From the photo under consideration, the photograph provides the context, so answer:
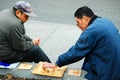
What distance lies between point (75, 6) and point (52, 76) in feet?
23.2

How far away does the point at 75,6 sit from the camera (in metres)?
10.8

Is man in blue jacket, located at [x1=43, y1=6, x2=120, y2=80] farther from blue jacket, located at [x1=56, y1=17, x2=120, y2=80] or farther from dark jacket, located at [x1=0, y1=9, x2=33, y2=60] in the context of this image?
dark jacket, located at [x1=0, y1=9, x2=33, y2=60]

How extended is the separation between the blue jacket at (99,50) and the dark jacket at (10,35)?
0.80 meters

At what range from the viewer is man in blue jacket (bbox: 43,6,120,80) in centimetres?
376

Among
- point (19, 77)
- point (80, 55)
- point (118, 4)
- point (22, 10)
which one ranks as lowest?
point (118, 4)

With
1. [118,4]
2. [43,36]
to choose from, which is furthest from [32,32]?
[118,4]

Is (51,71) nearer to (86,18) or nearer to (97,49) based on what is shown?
(97,49)

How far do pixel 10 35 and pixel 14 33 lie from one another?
0.08 metres

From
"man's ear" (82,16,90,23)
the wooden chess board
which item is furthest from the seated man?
"man's ear" (82,16,90,23)

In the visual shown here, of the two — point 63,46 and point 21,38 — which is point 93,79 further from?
point 63,46

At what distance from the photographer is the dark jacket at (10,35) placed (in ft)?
13.9

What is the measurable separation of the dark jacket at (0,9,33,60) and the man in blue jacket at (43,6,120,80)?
2.26ft

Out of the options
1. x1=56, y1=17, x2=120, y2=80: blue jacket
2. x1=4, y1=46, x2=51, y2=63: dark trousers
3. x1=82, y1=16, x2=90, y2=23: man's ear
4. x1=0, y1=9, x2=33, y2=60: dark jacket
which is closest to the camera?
x1=56, y1=17, x2=120, y2=80: blue jacket

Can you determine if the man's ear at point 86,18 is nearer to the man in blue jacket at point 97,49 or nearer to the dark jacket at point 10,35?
the man in blue jacket at point 97,49
